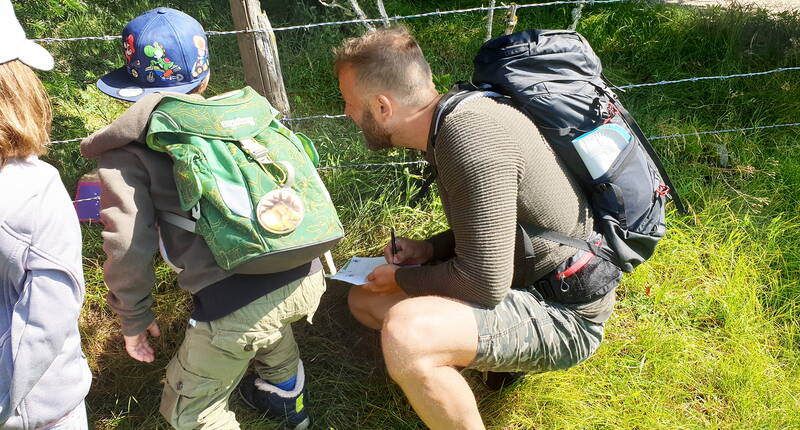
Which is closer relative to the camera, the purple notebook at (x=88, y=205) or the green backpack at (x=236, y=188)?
the green backpack at (x=236, y=188)

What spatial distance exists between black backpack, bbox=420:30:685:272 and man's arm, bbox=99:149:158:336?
0.94 m

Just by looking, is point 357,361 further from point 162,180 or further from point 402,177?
point 162,180

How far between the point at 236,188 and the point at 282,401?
A: 3.35 ft

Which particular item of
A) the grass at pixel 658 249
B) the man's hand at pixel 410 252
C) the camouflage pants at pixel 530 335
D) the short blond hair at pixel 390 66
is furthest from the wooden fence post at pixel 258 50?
the camouflage pants at pixel 530 335

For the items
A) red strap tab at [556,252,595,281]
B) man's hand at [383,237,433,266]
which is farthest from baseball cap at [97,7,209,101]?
red strap tab at [556,252,595,281]

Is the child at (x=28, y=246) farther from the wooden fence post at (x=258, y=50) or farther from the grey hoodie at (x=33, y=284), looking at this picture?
the wooden fence post at (x=258, y=50)

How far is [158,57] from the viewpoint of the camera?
2.09 meters

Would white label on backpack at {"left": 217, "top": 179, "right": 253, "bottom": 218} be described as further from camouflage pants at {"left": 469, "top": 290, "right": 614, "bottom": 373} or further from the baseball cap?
camouflage pants at {"left": 469, "top": 290, "right": 614, "bottom": 373}

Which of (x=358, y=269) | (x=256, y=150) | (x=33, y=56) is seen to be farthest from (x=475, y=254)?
(x=33, y=56)

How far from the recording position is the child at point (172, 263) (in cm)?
191

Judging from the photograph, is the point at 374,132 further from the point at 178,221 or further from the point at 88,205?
the point at 88,205

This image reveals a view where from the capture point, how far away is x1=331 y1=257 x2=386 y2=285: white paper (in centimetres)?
268

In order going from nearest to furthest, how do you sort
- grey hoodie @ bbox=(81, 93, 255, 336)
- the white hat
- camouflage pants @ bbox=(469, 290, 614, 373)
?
1. the white hat
2. grey hoodie @ bbox=(81, 93, 255, 336)
3. camouflage pants @ bbox=(469, 290, 614, 373)

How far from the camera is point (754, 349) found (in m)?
2.93
